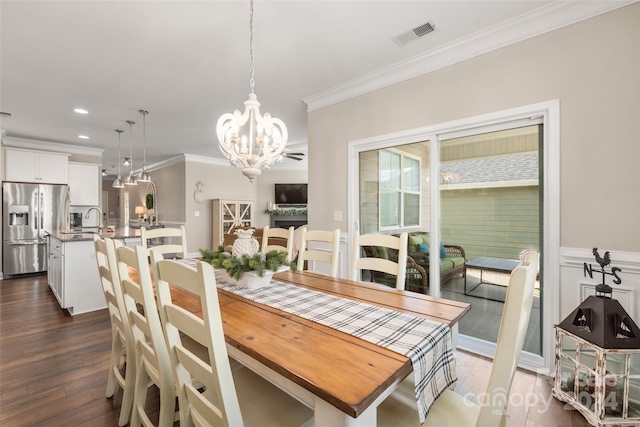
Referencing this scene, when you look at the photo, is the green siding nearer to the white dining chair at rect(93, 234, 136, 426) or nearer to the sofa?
the sofa

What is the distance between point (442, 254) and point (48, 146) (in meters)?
7.43

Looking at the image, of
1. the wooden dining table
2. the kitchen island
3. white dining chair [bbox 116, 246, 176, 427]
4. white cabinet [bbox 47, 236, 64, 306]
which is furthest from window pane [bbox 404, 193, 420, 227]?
white cabinet [bbox 47, 236, 64, 306]

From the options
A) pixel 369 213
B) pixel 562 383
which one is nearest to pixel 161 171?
pixel 369 213

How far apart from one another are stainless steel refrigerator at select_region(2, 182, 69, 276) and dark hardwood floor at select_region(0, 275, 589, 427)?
2718 mm

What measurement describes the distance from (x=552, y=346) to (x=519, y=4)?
245 cm

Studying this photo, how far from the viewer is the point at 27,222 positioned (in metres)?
5.21

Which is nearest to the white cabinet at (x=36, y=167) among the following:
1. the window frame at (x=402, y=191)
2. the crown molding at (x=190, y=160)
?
the crown molding at (x=190, y=160)

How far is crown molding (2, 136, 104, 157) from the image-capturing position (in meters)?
5.34

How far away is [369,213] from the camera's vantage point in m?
3.34

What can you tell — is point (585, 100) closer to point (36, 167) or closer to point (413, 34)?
point (413, 34)

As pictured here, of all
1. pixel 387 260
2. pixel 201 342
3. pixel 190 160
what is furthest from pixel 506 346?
pixel 190 160

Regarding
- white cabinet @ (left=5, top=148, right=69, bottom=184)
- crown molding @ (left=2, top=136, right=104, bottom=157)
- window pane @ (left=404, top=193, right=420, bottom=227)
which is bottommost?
window pane @ (left=404, top=193, right=420, bottom=227)

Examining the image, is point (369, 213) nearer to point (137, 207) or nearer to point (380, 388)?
point (380, 388)

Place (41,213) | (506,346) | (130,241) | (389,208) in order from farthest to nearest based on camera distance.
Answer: (41,213) → (130,241) → (389,208) → (506,346)
